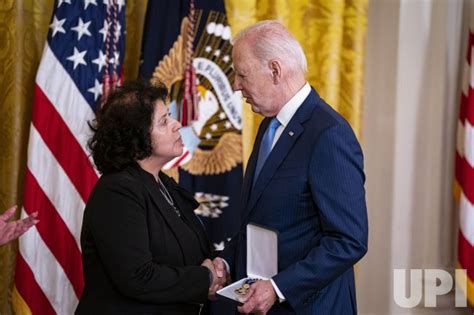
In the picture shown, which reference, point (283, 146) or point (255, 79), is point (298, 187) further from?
point (255, 79)

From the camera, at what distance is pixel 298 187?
2045 millimetres

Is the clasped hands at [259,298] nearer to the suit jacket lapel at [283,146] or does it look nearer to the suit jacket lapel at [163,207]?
the suit jacket lapel at [283,146]

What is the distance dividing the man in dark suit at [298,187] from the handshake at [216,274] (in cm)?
15

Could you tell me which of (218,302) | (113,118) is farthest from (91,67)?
(218,302)

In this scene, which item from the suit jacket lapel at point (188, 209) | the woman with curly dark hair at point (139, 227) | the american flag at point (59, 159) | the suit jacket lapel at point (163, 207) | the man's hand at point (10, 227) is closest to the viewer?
the woman with curly dark hair at point (139, 227)

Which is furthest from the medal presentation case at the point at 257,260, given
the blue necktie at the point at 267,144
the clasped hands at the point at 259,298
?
the blue necktie at the point at 267,144

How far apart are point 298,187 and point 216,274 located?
54cm

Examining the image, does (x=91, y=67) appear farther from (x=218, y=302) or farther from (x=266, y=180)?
(x=266, y=180)

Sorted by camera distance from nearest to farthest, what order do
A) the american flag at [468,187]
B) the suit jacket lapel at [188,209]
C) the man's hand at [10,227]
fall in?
1. the suit jacket lapel at [188,209]
2. the man's hand at [10,227]
3. the american flag at [468,187]

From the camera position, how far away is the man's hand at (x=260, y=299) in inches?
79.0

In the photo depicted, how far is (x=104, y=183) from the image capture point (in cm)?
230

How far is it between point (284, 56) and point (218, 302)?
103 cm

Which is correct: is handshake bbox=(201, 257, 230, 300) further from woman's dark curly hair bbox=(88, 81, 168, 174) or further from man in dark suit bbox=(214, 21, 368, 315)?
woman's dark curly hair bbox=(88, 81, 168, 174)

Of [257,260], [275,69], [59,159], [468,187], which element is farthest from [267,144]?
[468,187]
